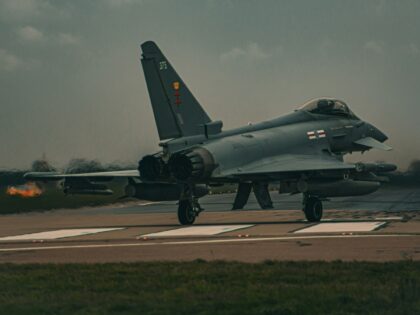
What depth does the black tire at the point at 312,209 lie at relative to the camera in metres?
29.0

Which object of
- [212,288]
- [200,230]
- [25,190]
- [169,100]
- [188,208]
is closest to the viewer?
[212,288]

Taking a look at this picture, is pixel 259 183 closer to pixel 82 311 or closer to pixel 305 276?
pixel 305 276

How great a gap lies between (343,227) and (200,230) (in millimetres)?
3991

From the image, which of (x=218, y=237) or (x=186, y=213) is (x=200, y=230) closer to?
(x=218, y=237)

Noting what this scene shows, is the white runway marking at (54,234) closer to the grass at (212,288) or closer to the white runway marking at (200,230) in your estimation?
the white runway marking at (200,230)

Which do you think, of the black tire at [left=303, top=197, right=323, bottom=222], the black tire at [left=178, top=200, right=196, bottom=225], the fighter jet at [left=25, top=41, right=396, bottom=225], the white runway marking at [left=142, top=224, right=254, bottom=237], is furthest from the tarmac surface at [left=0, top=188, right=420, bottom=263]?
the fighter jet at [left=25, top=41, right=396, bottom=225]

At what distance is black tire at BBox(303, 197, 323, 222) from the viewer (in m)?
29.0

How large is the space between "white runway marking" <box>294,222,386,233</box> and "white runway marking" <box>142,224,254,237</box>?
7.22 feet

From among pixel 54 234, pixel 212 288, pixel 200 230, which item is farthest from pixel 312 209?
pixel 212 288

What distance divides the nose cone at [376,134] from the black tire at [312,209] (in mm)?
6365

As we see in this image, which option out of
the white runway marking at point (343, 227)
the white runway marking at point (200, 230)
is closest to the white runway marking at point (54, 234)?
the white runway marking at point (200, 230)

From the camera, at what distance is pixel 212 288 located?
12.6m

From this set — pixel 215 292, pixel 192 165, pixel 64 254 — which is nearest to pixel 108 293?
pixel 215 292

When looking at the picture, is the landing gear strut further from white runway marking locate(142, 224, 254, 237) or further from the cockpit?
the cockpit
